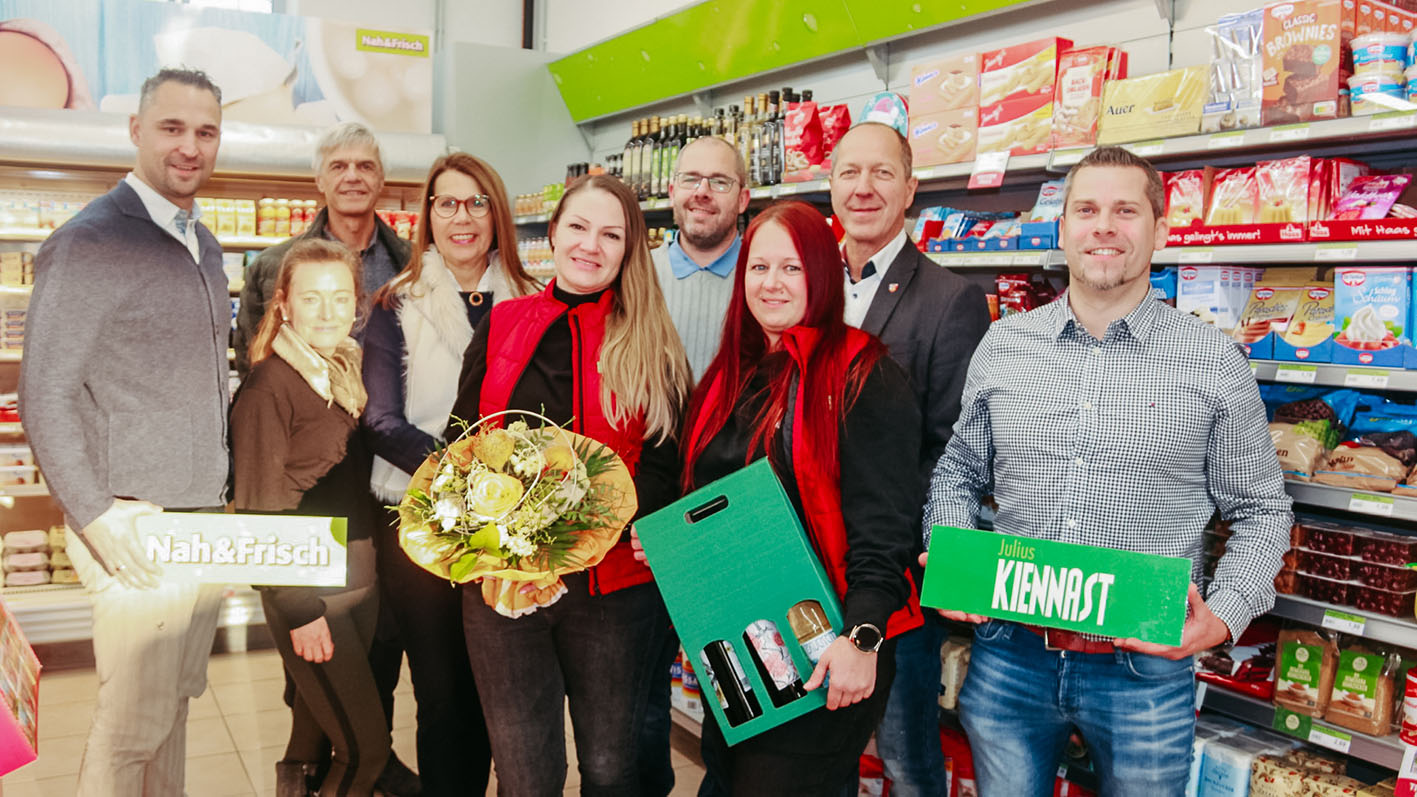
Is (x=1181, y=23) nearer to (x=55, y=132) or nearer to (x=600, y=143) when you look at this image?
(x=600, y=143)

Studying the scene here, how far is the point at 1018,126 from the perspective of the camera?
3.32 meters

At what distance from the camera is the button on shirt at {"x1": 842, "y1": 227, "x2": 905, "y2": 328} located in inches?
109

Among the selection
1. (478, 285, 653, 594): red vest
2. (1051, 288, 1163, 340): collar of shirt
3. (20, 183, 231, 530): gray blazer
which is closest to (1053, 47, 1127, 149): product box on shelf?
(1051, 288, 1163, 340): collar of shirt

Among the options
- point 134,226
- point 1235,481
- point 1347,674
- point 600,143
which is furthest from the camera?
point 600,143

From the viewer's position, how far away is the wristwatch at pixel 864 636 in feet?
Result: 6.09

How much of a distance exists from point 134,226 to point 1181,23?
3208 mm

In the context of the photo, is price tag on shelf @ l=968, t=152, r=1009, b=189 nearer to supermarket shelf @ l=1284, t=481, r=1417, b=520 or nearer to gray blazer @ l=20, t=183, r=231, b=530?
supermarket shelf @ l=1284, t=481, r=1417, b=520

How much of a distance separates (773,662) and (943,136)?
2.24m

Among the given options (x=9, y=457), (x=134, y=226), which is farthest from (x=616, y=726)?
(x=9, y=457)

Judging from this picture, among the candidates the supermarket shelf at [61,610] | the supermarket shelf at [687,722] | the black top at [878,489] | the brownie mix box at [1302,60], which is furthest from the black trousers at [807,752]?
the supermarket shelf at [61,610]

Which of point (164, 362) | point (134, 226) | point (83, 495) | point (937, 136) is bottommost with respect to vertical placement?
point (83, 495)

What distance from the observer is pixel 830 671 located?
73.2 inches

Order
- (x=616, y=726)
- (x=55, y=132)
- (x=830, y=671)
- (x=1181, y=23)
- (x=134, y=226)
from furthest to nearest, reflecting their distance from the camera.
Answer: (x=55, y=132)
(x=1181, y=23)
(x=134, y=226)
(x=616, y=726)
(x=830, y=671)

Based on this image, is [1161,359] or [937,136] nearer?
[1161,359]
